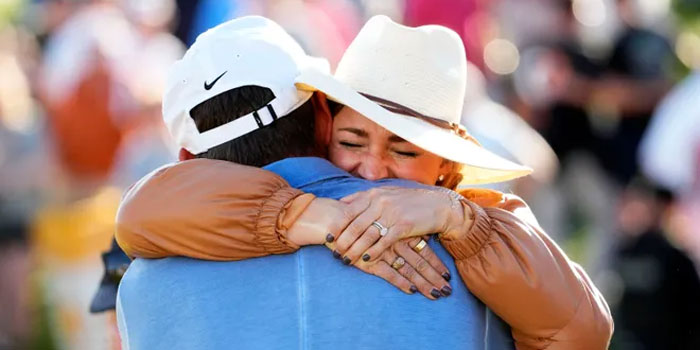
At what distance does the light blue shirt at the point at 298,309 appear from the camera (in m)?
3.26

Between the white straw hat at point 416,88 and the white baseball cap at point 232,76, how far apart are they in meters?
0.08

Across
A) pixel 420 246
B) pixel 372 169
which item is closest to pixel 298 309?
pixel 420 246

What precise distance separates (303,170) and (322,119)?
1.23 feet

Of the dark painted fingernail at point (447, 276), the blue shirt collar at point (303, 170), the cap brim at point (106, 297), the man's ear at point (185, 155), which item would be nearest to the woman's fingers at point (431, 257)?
the dark painted fingernail at point (447, 276)

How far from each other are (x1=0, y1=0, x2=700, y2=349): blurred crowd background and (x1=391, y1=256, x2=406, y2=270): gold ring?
119 inches

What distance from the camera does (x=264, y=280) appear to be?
3336mm

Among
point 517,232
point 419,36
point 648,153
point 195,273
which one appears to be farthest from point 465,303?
point 648,153

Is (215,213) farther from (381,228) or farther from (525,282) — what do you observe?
(525,282)

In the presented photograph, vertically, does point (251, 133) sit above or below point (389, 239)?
above

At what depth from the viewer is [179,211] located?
11.1 feet

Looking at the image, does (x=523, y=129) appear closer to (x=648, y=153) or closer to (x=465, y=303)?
(x=648, y=153)

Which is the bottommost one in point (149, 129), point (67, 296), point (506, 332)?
point (67, 296)

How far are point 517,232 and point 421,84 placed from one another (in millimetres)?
664

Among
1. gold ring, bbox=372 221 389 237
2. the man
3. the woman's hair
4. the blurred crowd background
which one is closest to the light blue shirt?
the man
